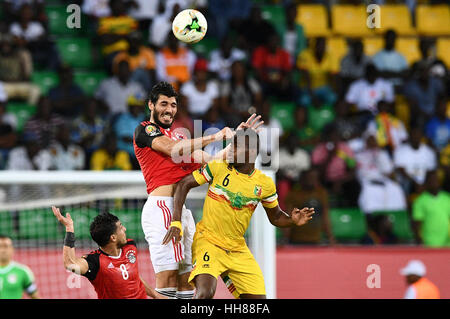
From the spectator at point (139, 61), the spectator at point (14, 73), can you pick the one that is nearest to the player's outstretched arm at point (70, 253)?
the spectator at point (139, 61)

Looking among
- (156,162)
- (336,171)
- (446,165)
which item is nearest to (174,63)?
(336,171)

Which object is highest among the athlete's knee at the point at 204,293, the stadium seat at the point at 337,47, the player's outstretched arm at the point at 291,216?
the stadium seat at the point at 337,47

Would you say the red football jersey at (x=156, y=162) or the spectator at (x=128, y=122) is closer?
the red football jersey at (x=156, y=162)

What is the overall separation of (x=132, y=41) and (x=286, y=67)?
2370mm

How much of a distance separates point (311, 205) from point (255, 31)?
3.49 m

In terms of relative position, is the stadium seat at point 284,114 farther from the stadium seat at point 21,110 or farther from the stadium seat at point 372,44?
the stadium seat at point 21,110

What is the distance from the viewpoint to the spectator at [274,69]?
43.1ft

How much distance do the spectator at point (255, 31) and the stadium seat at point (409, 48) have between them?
2349 mm

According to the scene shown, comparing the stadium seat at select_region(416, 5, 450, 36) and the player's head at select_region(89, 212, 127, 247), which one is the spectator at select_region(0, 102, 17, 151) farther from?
the stadium seat at select_region(416, 5, 450, 36)

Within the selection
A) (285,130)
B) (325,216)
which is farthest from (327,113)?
(325,216)

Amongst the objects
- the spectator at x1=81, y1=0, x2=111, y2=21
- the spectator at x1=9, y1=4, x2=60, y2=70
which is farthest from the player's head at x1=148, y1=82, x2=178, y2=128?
the spectator at x1=81, y1=0, x2=111, y2=21

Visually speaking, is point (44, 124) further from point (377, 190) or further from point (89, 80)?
point (377, 190)

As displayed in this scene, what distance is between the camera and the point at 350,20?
47.9 ft

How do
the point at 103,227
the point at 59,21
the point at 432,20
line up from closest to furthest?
the point at 103,227 → the point at 59,21 → the point at 432,20
